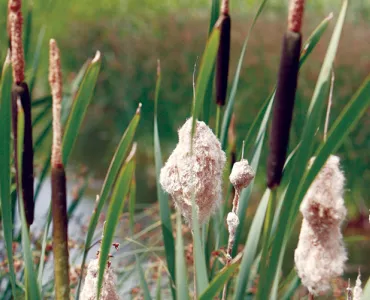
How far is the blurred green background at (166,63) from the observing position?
4449 mm

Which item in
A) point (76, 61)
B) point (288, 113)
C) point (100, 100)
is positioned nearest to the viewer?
point (288, 113)

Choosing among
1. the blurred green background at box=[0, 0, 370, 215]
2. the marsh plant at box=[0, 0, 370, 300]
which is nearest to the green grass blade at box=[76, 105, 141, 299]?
the marsh plant at box=[0, 0, 370, 300]

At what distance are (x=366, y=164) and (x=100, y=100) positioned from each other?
222cm

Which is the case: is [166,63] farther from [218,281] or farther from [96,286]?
[218,281]

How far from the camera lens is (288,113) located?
0.58 metres

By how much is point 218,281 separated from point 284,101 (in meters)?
0.16

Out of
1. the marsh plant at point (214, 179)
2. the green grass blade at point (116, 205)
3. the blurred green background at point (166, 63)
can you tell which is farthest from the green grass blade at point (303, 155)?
the blurred green background at point (166, 63)

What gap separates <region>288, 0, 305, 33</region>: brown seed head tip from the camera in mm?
548

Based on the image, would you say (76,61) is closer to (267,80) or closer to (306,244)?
(267,80)

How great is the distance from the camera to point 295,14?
55 centimetres

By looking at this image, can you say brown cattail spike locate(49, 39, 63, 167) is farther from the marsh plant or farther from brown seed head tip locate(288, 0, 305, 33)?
brown seed head tip locate(288, 0, 305, 33)

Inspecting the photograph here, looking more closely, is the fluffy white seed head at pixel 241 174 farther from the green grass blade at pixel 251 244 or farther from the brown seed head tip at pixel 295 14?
the brown seed head tip at pixel 295 14

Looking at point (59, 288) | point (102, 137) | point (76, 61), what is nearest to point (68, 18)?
point (76, 61)

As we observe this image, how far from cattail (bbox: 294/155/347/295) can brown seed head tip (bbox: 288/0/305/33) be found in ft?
0.50
